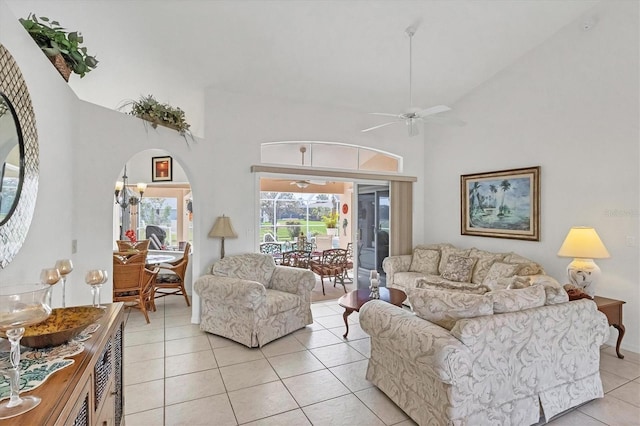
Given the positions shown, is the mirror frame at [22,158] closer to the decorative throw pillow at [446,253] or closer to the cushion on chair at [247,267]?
the cushion on chair at [247,267]

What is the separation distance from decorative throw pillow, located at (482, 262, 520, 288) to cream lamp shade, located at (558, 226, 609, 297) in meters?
0.65

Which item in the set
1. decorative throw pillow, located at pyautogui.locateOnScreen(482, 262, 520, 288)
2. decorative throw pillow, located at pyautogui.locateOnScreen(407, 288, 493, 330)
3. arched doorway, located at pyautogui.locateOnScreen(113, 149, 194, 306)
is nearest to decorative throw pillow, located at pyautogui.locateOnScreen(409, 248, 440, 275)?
decorative throw pillow, located at pyautogui.locateOnScreen(482, 262, 520, 288)

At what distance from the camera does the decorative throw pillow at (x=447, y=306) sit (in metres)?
2.19

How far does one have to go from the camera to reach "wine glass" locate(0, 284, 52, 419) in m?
0.96

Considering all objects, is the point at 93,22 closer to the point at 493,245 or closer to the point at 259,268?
the point at 259,268

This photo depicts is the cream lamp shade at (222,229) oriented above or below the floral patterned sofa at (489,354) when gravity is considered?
above

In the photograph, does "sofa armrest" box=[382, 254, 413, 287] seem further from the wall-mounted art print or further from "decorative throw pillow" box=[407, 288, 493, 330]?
the wall-mounted art print

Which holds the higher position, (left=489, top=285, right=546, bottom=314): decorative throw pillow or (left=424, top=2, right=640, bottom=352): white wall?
(left=424, top=2, right=640, bottom=352): white wall

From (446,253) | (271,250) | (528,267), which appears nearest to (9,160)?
(528,267)

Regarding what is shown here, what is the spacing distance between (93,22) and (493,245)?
594 centimetres

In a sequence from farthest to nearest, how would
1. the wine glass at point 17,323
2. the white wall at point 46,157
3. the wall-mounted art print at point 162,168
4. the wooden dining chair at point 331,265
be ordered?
the wall-mounted art print at point 162,168 → the wooden dining chair at point 331,265 → the white wall at point 46,157 → the wine glass at point 17,323

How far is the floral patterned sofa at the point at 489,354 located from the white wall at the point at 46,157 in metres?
2.33

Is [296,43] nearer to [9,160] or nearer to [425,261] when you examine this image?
[9,160]

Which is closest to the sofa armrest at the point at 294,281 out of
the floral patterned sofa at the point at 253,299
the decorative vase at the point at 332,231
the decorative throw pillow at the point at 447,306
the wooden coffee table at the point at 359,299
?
the floral patterned sofa at the point at 253,299
